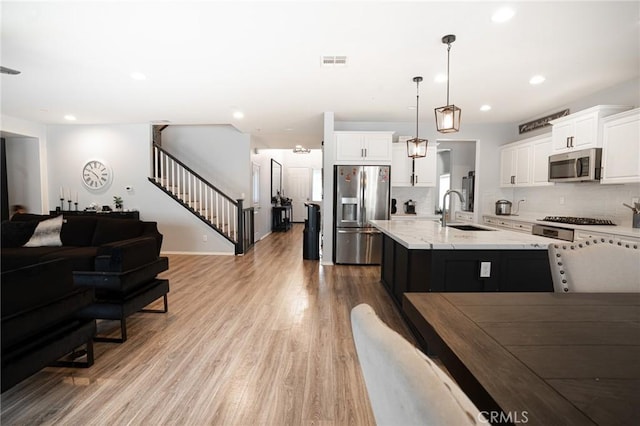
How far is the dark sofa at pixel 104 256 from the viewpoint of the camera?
2570 mm

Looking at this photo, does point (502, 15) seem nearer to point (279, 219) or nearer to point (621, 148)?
point (621, 148)

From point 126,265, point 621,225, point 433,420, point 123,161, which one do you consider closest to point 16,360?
point 126,265

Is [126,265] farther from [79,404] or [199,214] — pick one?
[199,214]

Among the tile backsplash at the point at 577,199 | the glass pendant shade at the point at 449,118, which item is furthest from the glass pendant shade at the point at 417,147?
the tile backsplash at the point at 577,199

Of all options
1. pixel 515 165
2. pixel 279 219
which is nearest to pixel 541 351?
pixel 515 165

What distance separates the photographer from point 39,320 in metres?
1.78

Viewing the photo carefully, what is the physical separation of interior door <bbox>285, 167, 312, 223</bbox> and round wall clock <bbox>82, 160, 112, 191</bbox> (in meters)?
7.16

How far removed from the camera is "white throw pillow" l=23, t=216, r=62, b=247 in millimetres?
3637

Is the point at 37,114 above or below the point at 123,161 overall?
above

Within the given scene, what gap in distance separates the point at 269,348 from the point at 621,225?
15.4 feet

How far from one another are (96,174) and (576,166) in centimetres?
860

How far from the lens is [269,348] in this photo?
2.44m

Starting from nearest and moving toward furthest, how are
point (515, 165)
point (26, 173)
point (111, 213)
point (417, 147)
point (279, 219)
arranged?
1. point (417, 147)
2. point (515, 165)
3. point (111, 213)
4. point (26, 173)
5. point (279, 219)

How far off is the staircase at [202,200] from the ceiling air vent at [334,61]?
151 inches
